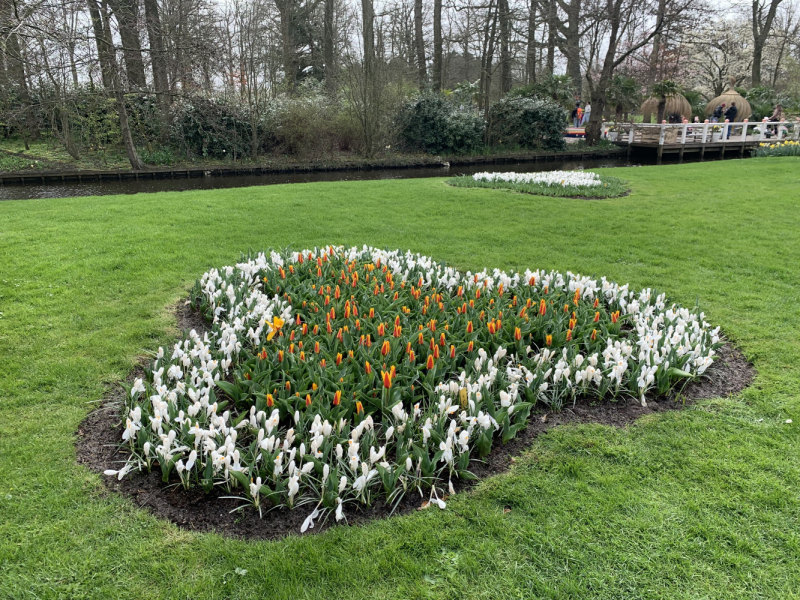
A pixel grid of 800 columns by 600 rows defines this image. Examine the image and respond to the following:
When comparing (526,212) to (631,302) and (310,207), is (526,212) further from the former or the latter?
(631,302)

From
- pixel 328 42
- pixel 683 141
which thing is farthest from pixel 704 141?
pixel 328 42

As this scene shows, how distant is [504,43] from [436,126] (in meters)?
4.90

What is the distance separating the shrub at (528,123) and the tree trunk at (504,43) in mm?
1565

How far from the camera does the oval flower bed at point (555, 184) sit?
1033cm

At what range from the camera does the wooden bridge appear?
21.9 meters

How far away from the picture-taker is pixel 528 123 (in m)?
22.8

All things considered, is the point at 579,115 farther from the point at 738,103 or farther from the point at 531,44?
the point at 738,103

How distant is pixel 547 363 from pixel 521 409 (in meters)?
0.52

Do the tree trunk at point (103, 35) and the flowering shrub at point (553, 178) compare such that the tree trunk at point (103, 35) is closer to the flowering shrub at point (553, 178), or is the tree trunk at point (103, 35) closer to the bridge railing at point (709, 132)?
the flowering shrub at point (553, 178)

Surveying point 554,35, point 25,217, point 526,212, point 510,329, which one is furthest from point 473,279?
point 554,35

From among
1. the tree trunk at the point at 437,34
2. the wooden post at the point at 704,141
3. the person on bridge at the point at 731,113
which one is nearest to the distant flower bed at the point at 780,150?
the wooden post at the point at 704,141

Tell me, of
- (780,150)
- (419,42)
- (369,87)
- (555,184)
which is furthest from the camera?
(419,42)

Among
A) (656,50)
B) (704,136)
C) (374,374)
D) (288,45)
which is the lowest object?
(374,374)

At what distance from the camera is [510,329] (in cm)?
389
